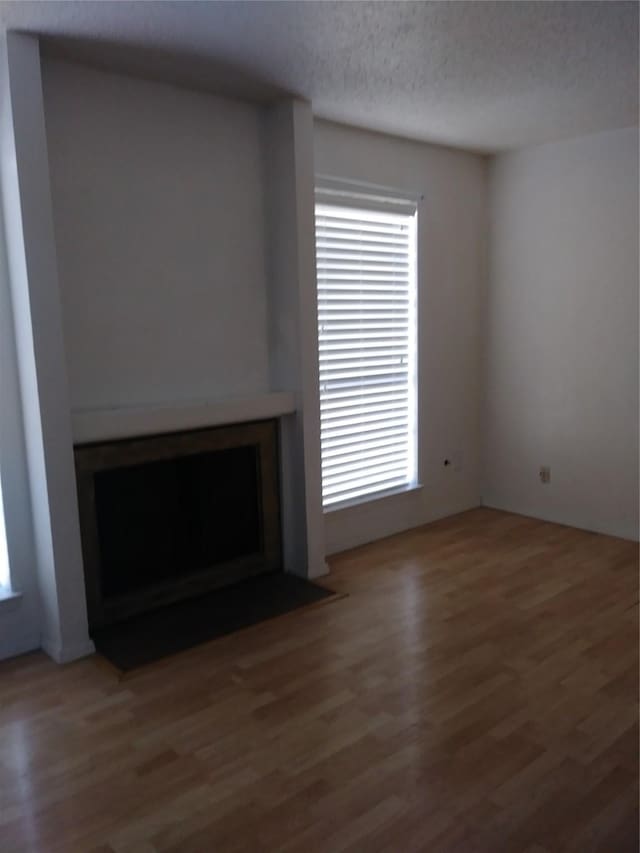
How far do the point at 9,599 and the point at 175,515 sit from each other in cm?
86

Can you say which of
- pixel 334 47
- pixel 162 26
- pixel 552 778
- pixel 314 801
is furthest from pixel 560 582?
pixel 162 26

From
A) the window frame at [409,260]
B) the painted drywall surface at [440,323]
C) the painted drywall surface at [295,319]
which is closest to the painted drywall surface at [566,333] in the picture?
the painted drywall surface at [440,323]

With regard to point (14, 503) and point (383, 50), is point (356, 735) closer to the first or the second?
point (14, 503)

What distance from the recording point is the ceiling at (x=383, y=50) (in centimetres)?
255

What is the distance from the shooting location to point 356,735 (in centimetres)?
247

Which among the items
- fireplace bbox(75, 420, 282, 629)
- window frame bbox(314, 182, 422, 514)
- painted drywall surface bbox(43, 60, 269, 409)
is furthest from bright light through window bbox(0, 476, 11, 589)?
window frame bbox(314, 182, 422, 514)

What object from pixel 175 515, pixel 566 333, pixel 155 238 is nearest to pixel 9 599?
pixel 175 515

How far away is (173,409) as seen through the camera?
3.38m

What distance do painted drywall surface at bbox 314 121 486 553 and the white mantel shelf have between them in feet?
2.98

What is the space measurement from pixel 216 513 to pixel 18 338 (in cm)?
136

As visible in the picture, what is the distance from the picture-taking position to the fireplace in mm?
3279

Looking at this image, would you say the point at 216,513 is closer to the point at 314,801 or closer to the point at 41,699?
the point at 41,699

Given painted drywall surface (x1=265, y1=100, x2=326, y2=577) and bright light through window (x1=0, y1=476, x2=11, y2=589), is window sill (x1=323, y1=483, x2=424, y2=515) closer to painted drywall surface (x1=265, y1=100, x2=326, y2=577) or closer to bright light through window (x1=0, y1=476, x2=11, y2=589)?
painted drywall surface (x1=265, y1=100, x2=326, y2=577)

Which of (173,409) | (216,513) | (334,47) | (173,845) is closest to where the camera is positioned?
(173,845)
